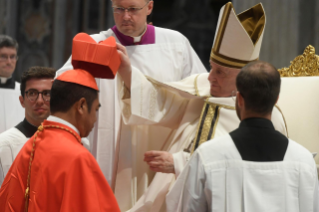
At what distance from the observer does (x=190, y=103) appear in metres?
3.35

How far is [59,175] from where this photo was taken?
84.7 inches

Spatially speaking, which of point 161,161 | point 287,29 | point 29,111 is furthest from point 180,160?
point 287,29

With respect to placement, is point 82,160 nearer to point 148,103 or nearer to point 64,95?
point 64,95

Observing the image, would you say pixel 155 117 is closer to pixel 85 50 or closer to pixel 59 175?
pixel 85 50

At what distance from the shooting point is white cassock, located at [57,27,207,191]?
371 cm

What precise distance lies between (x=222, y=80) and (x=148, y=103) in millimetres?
511

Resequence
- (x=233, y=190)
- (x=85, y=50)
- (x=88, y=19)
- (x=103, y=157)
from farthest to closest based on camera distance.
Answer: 1. (x=88, y=19)
2. (x=103, y=157)
3. (x=85, y=50)
4. (x=233, y=190)

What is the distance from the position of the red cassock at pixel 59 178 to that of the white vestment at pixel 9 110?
305 cm

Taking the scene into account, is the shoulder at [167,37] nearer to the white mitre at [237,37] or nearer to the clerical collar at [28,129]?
the white mitre at [237,37]

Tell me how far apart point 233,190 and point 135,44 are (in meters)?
1.97

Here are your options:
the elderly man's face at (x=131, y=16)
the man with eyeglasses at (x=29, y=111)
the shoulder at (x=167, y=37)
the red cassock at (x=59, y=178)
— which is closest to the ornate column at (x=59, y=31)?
the shoulder at (x=167, y=37)

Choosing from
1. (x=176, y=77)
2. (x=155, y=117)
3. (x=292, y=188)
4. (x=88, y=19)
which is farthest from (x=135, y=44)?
(x=88, y=19)

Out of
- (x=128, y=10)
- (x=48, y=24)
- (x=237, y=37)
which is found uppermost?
(x=128, y=10)

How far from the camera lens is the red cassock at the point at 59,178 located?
7.05 feet
